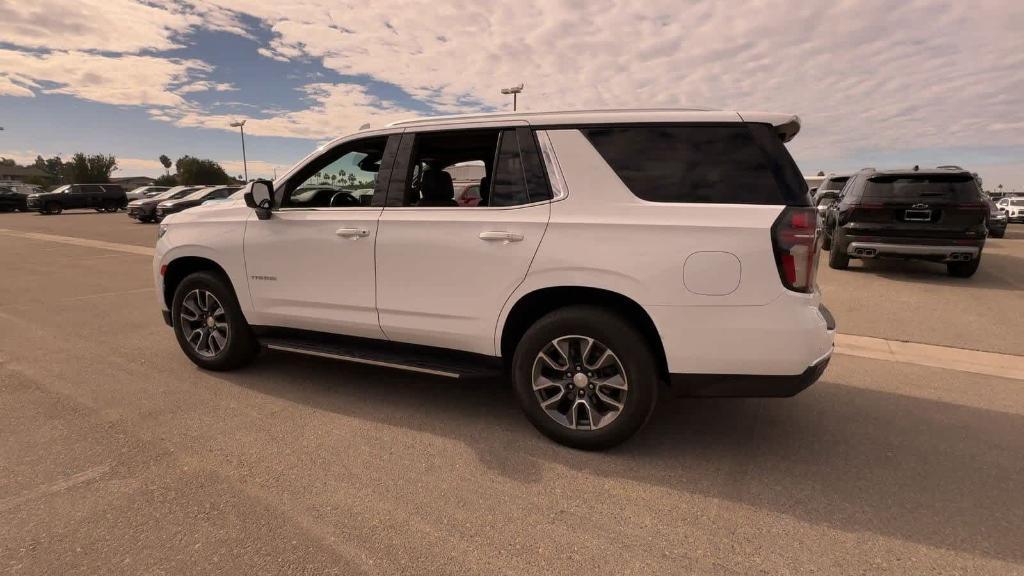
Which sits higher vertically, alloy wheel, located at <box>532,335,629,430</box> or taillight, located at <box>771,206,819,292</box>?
taillight, located at <box>771,206,819,292</box>

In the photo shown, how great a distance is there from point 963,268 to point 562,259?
8.74 m

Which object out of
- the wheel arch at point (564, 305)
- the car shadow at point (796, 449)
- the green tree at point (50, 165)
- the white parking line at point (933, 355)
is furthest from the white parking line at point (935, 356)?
the green tree at point (50, 165)

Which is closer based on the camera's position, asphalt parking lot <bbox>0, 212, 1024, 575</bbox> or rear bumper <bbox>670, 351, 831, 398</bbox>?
asphalt parking lot <bbox>0, 212, 1024, 575</bbox>

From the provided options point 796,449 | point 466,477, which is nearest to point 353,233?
point 466,477

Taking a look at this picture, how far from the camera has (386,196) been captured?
142 inches

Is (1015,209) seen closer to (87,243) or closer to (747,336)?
(747,336)

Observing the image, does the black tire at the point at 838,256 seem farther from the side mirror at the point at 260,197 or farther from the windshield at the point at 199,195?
the windshield at the point at 199,195

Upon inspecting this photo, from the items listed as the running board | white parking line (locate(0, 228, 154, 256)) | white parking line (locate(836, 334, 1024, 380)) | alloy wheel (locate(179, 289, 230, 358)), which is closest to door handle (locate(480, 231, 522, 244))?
the running board

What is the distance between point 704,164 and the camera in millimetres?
2850

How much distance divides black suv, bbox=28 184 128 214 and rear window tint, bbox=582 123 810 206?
1501 inches

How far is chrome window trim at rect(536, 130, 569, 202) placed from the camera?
10.1 ft

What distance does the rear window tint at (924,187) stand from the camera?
26.2 ft

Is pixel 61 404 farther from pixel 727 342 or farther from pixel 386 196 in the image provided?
pixel 727 342

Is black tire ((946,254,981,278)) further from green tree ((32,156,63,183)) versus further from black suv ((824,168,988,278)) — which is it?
green tree ((32,156,63,183))
